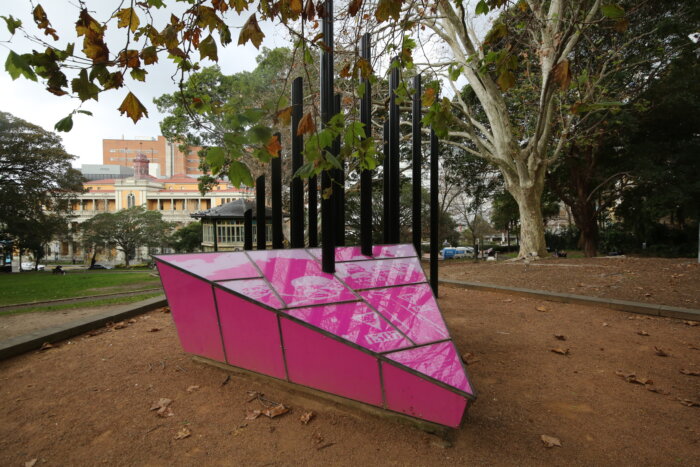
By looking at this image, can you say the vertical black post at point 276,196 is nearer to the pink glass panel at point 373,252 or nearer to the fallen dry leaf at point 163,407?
the pink glass panel at point 373,252

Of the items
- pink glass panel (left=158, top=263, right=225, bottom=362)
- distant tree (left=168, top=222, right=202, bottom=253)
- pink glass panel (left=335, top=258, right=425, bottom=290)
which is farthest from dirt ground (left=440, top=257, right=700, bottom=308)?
distant tree (left=168, top=222, right=202, bottom=253)

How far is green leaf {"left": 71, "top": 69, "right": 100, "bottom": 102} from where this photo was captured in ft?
6.22

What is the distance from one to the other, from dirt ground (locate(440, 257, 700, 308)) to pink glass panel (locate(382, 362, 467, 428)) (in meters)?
5.72

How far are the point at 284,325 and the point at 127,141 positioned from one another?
98692 millimetres

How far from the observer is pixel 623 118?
14.3m

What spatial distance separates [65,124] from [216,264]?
6.24ft

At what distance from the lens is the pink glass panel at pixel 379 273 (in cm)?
363

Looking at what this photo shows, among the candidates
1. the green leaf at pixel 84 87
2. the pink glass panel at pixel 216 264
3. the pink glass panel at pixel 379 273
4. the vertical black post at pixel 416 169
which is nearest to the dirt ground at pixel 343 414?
the pink glass panel at pixel 216 264

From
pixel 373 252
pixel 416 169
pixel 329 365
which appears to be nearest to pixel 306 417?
pixel 329 365

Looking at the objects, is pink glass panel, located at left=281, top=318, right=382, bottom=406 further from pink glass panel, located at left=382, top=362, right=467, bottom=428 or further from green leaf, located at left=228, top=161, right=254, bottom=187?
green leaf, located at left=228, top=161, right=254, bottom=187

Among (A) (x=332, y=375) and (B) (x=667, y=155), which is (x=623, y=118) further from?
(A) (x=332, y=375)

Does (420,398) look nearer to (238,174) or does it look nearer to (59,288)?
(238,174)

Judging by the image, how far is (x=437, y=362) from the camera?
2.50 metres

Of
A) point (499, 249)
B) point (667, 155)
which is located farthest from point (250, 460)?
point (499, 249)
